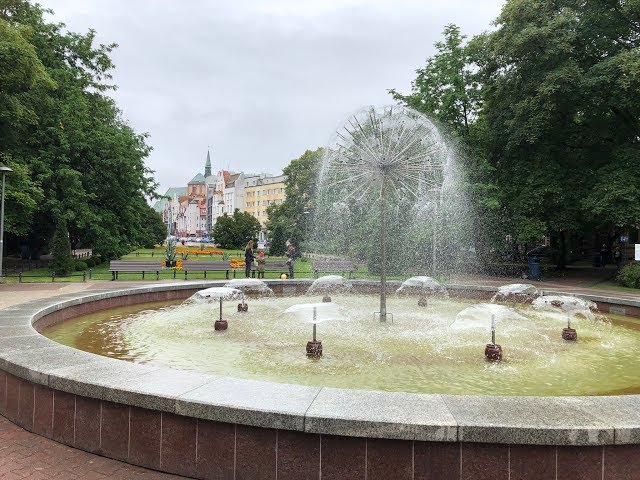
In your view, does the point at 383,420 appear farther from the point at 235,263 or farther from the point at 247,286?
the point at 235,263

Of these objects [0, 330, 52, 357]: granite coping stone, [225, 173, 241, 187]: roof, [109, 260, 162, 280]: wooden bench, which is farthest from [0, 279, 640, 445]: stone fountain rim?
[225, 173, 241, 187]: roof

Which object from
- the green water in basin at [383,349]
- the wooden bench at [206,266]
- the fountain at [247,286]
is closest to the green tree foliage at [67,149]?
the wooden bench at [206,266]

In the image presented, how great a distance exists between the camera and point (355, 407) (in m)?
4.05

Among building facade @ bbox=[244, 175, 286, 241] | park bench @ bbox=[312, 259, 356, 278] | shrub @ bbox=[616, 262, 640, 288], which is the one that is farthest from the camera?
building facade @ bbox=[244, 175, 286, 241]

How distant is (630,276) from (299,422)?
80.1 ft

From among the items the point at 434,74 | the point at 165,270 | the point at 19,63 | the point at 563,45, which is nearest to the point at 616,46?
the point at 563,45

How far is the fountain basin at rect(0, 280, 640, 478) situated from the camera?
3705 mm

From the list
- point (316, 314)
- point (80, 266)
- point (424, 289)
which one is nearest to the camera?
point (316, 314)

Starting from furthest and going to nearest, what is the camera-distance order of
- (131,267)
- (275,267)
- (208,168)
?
(208,168)
(275,267)
(131,267)

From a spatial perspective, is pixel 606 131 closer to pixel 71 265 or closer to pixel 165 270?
pixel 165 270

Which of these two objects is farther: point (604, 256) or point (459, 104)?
point (604, 256)

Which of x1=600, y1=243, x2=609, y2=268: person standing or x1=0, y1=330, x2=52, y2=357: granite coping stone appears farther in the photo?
x1=600, y1=243, x2=609, y2=268: person standing

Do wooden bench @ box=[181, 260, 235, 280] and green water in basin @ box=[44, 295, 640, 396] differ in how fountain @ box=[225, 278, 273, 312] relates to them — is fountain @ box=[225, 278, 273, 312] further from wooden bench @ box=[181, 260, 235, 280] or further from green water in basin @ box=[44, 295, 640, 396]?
wooden bench @ box=[181, 260, 235, 280]

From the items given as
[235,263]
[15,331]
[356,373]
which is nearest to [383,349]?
[356,373]
